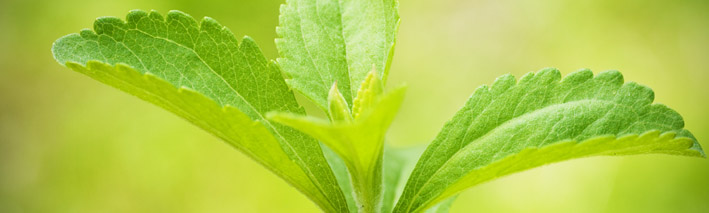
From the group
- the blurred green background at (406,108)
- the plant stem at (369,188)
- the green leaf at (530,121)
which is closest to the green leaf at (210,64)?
the plant stem at (369,188)

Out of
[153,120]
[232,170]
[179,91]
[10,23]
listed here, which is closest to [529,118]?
[179,91]

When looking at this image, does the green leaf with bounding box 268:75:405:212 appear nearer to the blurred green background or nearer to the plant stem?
the plant stem

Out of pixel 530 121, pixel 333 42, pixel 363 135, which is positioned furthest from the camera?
pixel 333 42

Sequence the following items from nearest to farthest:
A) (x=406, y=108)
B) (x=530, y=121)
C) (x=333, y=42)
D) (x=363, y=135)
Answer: (x=363, y=135) → (x=530, y=121) → (x=333, y=42) → (x=406, y=108)

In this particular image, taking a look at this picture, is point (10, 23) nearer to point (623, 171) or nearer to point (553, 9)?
point (553, 9)

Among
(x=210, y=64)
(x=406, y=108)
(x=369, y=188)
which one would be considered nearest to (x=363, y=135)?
(x=369, y=188)

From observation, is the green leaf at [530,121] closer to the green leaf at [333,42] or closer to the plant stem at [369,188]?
the plant stem at [369,188]

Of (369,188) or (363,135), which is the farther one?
(369,188)

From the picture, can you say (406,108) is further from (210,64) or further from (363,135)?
(363,135)
